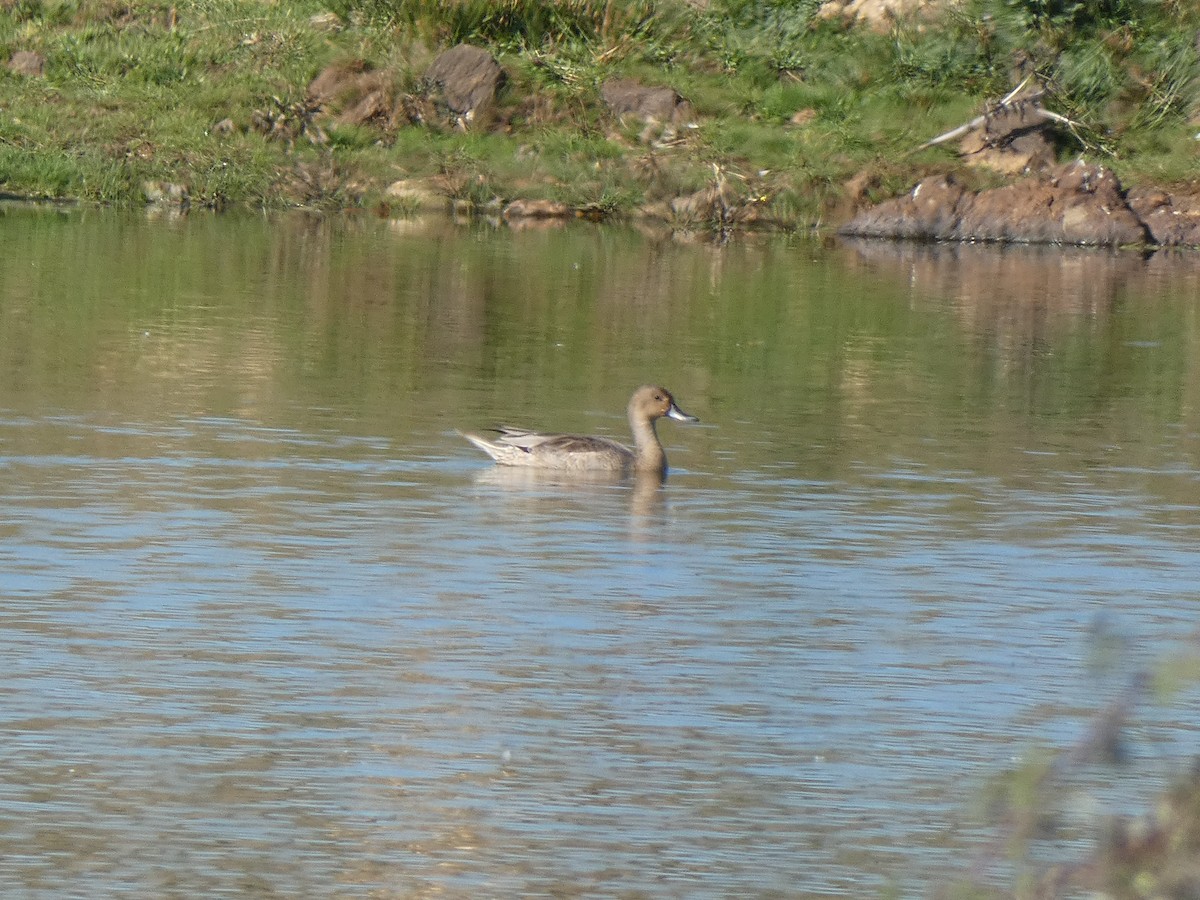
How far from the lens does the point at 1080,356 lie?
21.0 metres

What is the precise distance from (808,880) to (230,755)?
6.22 feet

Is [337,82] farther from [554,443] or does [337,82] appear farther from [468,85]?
[554,443]

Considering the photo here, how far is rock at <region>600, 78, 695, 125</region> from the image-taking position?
37.0 meters

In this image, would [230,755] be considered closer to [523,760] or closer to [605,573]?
[523,760]

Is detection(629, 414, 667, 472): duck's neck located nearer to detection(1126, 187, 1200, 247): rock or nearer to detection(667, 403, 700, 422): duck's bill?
detection(667, 403, 700, 422): duck's bill

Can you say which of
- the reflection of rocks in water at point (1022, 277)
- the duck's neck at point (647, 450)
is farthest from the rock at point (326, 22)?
the duck's neck at point (647, 450)

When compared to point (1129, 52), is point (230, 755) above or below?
below

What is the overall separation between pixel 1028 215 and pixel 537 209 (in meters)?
6.50

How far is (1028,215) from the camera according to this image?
33906 mm

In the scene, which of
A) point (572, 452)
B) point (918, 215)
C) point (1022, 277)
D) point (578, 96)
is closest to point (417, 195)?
point (578, 96)

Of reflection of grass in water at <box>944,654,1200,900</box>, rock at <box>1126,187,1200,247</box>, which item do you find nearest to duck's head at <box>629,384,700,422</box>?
reflection of grass in water at <box>944,654,1200,900</box>

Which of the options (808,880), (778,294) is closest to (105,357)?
(778,294)

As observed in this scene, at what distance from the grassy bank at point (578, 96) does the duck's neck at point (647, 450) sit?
21099 mm

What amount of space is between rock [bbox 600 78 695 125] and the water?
49.8ft
